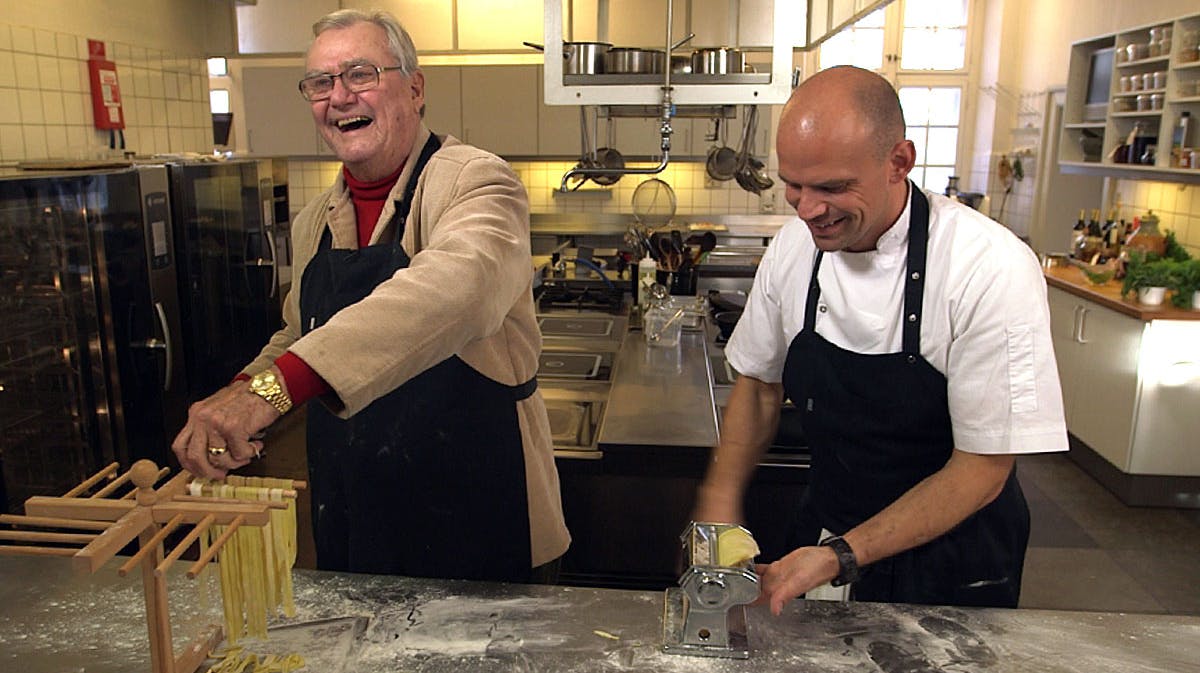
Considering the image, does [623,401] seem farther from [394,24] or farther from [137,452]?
[137,452]

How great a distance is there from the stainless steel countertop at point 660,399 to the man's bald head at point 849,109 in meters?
1.02

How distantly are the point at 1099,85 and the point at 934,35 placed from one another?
2.61 m

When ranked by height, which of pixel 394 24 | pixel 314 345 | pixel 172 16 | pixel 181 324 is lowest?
pixel 181 324

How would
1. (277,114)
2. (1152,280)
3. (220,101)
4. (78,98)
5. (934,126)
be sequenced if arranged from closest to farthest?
(1152,280) → (78,98) → (277,114) → (220,101) → (934,126)

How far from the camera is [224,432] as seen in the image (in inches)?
38.9

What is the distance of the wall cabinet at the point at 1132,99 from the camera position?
14.0ft

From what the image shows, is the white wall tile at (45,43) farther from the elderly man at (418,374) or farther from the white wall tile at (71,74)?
the elderly man at (418,374)

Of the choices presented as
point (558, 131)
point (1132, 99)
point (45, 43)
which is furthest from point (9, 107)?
point (1132, 99)

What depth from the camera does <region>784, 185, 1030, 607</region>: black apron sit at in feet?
5.18

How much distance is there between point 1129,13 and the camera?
17.4 feet

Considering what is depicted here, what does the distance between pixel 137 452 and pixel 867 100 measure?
3.06m

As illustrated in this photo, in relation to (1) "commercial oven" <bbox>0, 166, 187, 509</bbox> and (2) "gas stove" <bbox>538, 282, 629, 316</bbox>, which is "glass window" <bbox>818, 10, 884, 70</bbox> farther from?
(1) "commercial oven" <bbox>0, 166, 187, 509</bbox>

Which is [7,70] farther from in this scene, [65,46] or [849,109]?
[849,109]

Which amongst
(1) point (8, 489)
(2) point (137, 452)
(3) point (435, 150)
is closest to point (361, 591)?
(3) point (435, 150)
